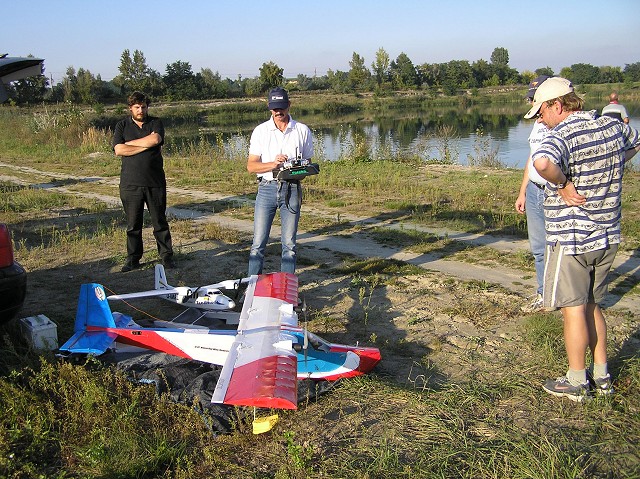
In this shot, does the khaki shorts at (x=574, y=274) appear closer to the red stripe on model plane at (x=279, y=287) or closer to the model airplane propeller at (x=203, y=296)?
the red stripe on model plane at (x=279, y=287)

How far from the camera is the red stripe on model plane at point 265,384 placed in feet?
10.1

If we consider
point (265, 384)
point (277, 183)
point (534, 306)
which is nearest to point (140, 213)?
point (277, 183)

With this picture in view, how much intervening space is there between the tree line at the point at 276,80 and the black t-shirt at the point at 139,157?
137 ft

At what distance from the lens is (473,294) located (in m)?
6.09

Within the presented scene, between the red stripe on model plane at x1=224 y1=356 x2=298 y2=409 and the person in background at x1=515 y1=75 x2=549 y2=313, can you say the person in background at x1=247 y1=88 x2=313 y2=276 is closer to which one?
the person in background at x1=515 y1=75 x2=549 y2=313

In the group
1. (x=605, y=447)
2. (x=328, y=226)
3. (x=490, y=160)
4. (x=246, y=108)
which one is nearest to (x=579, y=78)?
(x=246, y=108)

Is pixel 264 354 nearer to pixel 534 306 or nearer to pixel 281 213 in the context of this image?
pixel 281 213

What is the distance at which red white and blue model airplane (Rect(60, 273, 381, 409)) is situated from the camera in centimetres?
325

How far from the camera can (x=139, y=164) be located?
685 cm

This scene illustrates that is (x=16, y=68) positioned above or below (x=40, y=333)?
above

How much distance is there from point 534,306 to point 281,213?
269 centimetres

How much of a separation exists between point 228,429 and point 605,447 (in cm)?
222

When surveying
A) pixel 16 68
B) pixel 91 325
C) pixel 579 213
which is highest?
pixel 16 68

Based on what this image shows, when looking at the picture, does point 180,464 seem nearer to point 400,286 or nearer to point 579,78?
point 400,286
